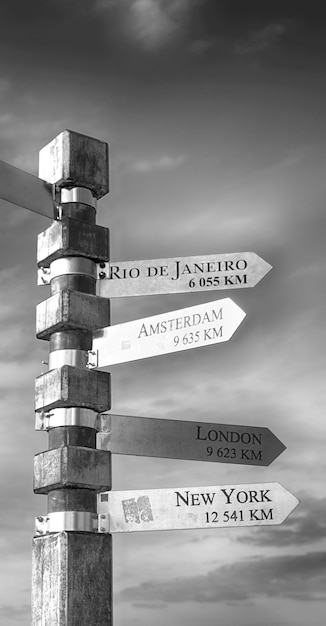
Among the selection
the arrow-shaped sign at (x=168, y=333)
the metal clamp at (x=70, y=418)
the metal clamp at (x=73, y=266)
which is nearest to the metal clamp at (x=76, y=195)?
the metal clamp at (x=73, y=266)

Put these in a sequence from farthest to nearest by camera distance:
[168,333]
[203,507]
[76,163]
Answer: [76,163] → [168,333] → [203,507]

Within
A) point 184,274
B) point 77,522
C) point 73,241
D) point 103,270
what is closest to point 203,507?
point 77,522

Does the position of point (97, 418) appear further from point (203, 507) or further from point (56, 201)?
point (56, 201)

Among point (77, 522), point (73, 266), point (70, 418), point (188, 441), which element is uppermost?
point (73, 266)

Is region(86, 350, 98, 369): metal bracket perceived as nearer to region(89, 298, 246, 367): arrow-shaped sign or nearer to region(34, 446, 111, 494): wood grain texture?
region(89, 298, 246, 367): arrow-shaped sign

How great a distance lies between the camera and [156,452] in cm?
600

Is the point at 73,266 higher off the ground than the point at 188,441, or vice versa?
the point at 73,266

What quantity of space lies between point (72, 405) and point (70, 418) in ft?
0.29

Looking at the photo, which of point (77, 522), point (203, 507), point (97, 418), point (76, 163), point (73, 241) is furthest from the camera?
point (76, 163)

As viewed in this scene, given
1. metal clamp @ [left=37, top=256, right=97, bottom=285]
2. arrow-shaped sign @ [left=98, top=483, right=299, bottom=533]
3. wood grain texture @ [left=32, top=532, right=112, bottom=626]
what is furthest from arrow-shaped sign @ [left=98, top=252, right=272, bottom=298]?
wood grain texture @ [left=32, top=532, right=112, bottom=626]

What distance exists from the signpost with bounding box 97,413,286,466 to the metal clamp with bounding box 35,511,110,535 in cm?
45

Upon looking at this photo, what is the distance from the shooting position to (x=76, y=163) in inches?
257

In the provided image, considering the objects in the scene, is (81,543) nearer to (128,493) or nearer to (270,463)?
(128,493)

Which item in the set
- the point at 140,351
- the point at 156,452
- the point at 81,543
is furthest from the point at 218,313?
the point at 81,543
